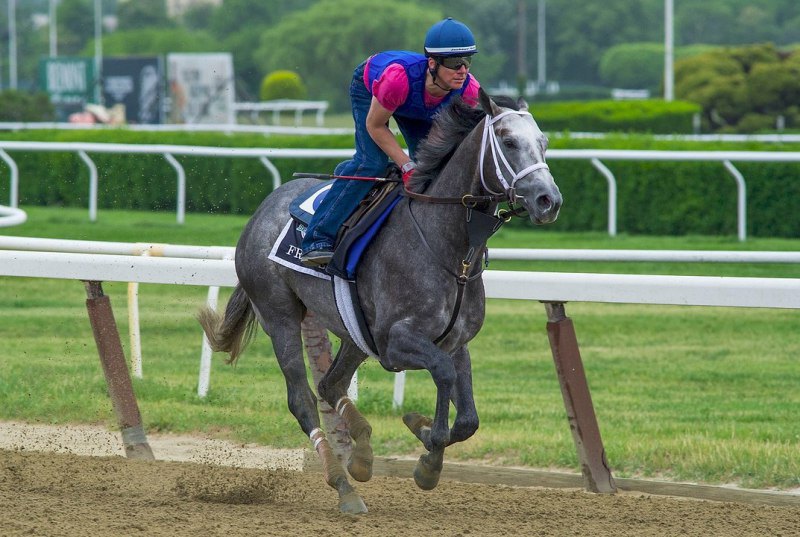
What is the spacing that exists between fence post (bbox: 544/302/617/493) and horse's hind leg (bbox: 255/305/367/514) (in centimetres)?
82

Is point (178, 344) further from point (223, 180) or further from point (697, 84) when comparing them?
point (697, 84)

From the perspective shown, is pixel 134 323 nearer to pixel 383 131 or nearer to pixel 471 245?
pixel 383 131

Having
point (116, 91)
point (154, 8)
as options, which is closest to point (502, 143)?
point (116, 91)

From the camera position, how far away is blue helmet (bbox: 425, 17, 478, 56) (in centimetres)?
427

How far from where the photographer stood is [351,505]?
4.44 m

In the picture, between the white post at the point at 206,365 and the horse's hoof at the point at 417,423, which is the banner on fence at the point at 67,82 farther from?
the horse's hoof at the point at 417,423

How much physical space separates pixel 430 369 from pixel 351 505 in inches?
24.1

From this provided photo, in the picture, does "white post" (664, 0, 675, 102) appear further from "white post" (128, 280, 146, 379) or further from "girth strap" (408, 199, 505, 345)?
"girth strap" (408, 199, 505, 345)

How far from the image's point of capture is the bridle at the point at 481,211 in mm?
4035

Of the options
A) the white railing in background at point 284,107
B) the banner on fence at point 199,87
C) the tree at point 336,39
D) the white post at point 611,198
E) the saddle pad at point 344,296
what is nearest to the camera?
the saddle pad at point 344,296

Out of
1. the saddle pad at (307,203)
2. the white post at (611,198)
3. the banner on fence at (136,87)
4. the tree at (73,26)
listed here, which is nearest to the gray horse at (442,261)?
the saddle pad at (307,203)

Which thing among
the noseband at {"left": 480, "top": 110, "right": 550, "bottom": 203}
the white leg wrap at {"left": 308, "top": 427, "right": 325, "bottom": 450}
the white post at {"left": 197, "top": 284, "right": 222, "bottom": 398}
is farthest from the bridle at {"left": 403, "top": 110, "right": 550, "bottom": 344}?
the white post at {"left": 197, "top": 284, "right": 222, "bottom": 398}

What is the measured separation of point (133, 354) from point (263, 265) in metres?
1.75

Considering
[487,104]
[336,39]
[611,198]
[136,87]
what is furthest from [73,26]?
[487,104]
